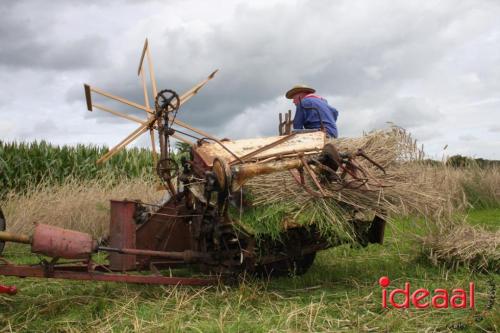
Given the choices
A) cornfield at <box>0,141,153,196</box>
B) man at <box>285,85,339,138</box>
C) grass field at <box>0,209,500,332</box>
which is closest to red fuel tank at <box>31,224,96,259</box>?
grass field at <box>0,209,500,332</box>

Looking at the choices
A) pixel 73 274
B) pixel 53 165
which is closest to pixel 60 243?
pixel 73 274

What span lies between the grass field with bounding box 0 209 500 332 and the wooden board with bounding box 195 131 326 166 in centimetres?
116

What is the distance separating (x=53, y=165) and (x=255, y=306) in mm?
10395

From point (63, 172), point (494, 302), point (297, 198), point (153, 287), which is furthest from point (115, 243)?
point (63, 172)

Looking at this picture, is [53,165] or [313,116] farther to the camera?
[53,165]

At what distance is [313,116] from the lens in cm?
602

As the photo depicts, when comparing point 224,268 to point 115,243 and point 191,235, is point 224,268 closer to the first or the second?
point 191,235

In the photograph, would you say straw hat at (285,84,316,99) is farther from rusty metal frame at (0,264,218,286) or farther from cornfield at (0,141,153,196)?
cornfield at (0,141,153,196)

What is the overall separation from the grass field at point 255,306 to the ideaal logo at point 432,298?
0.08 meters

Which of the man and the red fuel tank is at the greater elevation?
the man

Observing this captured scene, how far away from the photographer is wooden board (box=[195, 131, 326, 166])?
185 inches

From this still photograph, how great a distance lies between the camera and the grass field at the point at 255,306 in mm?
3637

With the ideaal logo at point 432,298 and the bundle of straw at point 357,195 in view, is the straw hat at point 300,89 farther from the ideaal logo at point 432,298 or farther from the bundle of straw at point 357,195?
the ideaal logo at point 432,298

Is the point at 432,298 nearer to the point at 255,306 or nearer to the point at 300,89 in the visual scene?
the point at 255,306
